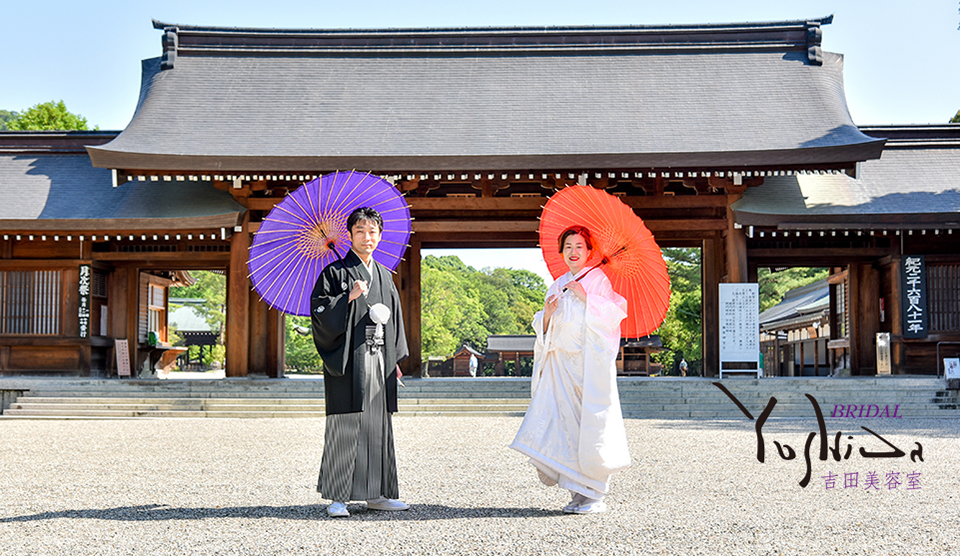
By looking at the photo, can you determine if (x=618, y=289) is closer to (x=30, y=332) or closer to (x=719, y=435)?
(x=719, y=435)

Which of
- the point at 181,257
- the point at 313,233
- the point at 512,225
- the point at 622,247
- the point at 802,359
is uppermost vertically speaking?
the point at 512,225

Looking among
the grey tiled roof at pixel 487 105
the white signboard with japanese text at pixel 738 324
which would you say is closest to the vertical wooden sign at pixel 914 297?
the grey tiled roof at pixel 487 105

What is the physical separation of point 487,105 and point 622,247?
989 centimetres

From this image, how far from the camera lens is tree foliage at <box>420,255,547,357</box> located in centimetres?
3606

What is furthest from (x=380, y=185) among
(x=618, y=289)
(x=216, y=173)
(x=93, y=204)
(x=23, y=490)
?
(x=93, y=204)

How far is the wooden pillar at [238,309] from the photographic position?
11906 mm

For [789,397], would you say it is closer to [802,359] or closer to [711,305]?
[711,305]

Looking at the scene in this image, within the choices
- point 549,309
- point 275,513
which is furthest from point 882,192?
point 275,513

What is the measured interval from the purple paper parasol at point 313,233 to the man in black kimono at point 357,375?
23cm

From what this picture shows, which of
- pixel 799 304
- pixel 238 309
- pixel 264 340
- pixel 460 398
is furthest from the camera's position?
pixel 799 304

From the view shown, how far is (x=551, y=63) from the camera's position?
15.2m

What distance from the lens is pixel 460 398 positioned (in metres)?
10.9

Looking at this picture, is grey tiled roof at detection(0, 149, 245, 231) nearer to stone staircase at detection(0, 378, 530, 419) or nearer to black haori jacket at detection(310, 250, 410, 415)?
stone staircase at detection(0, 378, 530, 419)

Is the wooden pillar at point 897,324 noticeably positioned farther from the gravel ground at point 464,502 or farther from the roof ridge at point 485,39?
the gravel ground at point 464,502
